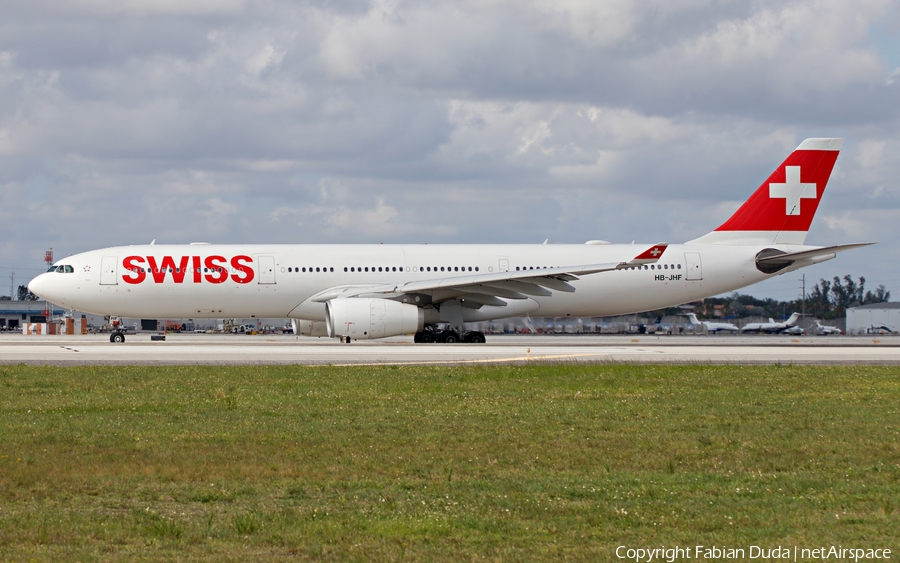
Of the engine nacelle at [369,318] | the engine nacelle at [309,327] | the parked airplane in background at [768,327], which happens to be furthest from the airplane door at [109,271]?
the parked airplane in background at [768,327]

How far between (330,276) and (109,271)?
7800 mm

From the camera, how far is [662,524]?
→ 7.35 meters

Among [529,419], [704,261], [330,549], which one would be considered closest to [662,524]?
[330,549]

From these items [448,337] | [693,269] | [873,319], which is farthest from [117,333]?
[873,319]

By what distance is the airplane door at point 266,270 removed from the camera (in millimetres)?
34625

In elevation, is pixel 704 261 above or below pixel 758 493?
above

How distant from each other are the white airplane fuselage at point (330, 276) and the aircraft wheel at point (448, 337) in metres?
0.89

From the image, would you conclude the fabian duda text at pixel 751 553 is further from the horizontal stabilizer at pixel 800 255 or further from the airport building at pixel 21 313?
the airport building at pixel 21 313

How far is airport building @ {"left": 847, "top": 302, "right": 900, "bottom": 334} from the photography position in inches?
3602

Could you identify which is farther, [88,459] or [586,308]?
[586,308]

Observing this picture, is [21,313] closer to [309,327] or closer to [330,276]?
[309,327]

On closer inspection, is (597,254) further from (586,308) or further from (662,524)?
(662,524)

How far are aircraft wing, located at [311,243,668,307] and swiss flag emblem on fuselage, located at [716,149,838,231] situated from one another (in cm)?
638

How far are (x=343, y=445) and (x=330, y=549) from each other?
4.38 metres
